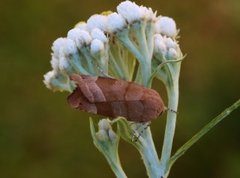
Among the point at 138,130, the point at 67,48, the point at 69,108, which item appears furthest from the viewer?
the point at 69,108

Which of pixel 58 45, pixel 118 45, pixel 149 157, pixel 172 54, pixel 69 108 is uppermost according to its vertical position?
pixel 69 108

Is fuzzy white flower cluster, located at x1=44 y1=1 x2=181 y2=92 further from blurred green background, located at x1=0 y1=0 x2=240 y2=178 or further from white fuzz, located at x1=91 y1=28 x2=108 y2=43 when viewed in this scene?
blurred green background, located at x1=0 y1=0 x2=240 y2=178

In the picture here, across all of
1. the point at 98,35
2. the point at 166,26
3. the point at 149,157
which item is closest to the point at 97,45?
the point at 98,35

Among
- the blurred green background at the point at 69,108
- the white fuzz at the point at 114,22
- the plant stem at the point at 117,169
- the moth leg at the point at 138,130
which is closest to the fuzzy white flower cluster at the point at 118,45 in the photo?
the white fuzz at the point at 114,22

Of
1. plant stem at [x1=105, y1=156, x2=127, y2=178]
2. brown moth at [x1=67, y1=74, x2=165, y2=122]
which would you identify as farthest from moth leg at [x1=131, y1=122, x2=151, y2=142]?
plant stem at [x1=105, y1=156, x2=127, y2=178]

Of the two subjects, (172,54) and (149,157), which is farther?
(172,54)

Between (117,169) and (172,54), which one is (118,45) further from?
(117,169)

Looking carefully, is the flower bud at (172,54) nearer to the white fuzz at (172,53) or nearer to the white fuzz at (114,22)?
the white fuzz at (172,53)
